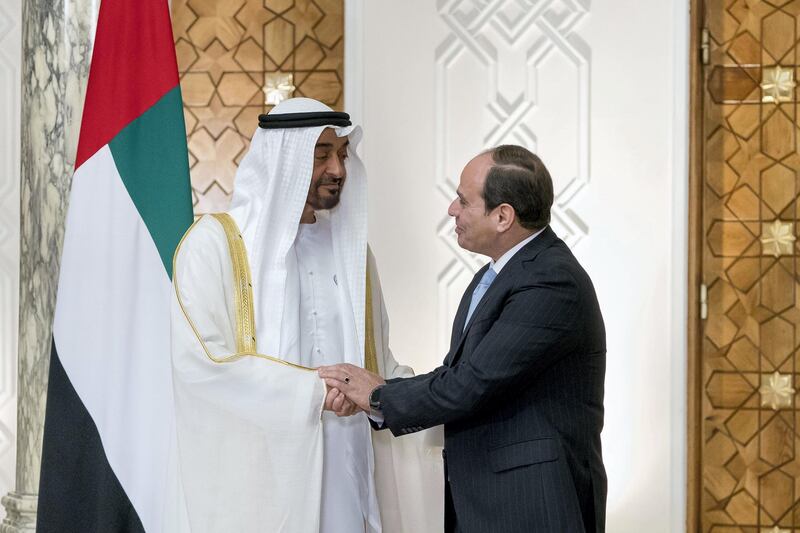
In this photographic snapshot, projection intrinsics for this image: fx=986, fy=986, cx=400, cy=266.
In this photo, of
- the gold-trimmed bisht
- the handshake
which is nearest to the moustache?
the gold-trimmed bisht

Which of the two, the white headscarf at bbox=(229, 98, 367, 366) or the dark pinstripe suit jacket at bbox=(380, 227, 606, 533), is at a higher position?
the white headscarf at bbox=(229, 98, 367, 366)

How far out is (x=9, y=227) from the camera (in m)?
5.14

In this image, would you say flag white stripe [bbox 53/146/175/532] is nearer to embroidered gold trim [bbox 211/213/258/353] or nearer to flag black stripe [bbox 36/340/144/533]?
flag black stripe [bbox 36/340/144/533]

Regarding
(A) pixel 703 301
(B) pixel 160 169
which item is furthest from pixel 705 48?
(B) pixel 160 169

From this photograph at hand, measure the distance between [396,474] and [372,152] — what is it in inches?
82.3

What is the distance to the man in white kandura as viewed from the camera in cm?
280

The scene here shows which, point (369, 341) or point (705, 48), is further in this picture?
point (705, 48)

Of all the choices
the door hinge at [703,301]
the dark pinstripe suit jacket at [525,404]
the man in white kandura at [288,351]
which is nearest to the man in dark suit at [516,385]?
the dark pinstripe suit jacket at [525,404]

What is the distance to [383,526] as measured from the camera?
322 centimetres

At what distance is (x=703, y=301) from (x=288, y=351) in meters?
2.58

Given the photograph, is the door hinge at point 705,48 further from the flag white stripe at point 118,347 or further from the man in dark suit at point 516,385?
the flag white stripe at point 118,347

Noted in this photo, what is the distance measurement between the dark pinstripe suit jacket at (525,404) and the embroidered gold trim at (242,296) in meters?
0.46

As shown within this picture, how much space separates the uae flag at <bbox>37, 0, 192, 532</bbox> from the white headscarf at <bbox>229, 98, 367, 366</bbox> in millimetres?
430

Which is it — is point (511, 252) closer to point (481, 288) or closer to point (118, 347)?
point (481, 288)
